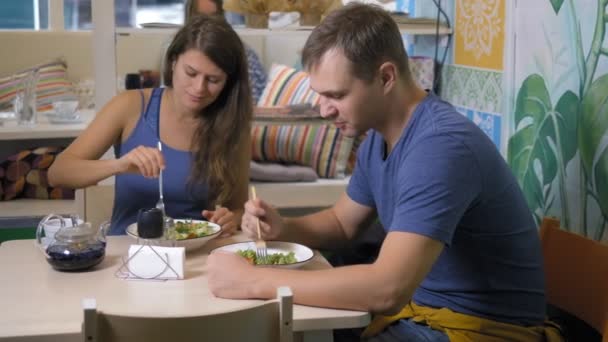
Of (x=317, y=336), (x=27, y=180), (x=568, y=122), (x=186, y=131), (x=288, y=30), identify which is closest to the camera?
(x=317, y=336)

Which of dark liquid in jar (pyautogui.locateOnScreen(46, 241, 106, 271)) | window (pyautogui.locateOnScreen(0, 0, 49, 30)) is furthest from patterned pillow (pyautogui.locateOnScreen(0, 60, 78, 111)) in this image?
dark liquid in jar (pyautogui.locateOnScreen(46, 241, 106, 271))

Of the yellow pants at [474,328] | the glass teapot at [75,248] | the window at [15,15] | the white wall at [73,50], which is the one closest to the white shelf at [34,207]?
the white wall at [73,50]

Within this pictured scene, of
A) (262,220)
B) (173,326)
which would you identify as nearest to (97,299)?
(173,326)

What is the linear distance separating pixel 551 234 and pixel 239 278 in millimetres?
896

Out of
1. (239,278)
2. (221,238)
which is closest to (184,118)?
(221,238)

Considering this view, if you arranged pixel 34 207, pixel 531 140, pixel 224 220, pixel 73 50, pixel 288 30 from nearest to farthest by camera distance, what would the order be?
pixel 224 220 < pixel 531 140 < pixel 288 30 < pixel 34 207 < pixel 73 50

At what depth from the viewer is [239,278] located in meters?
1.62

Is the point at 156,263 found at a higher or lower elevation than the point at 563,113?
lower

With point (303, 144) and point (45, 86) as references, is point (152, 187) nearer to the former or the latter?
point (303, 144)

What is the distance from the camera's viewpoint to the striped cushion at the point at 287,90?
11.6 ft

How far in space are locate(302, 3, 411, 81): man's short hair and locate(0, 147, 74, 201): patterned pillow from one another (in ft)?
7.48

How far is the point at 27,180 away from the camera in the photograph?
3.75m

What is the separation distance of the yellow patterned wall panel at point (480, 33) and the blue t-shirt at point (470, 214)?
105 cm

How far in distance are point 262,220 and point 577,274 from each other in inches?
29.8
